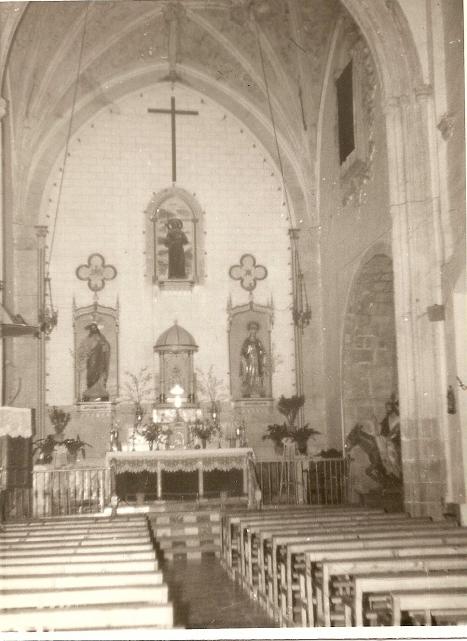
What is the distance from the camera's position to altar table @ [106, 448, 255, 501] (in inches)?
558

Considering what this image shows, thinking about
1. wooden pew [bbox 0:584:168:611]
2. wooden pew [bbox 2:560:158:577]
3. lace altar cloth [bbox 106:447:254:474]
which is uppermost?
lace altar cloth [bbox 106:447:254:474]

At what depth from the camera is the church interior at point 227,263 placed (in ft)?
38.3

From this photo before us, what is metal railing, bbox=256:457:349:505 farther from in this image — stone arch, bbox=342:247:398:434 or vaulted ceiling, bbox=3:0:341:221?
vaulted ceiling, bbox=3:0:341:221

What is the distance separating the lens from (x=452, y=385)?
36.0ft

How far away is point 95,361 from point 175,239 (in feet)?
Answer: 11.8

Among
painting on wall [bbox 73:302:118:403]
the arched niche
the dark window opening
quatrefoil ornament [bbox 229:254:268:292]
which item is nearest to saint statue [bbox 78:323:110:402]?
painting on wall [bbox 73:302:118:403]

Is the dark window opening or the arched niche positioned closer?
the dark window opening

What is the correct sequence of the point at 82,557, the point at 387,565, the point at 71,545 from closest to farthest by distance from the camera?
the point at 387,565 < the point at 82,557 < the point at 71,545

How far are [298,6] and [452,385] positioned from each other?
9717mm

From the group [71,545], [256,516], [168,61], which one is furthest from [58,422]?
[71,545]

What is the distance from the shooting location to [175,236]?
Result: 63.5 feet

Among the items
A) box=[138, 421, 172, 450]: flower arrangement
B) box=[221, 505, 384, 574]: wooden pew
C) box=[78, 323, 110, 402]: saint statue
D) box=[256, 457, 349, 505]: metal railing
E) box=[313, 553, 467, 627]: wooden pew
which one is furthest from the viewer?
box=[78, 323, 110, 402]: saint statue

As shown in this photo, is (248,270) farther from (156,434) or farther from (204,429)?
(156,434)

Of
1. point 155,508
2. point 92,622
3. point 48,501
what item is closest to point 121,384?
point 48,501
